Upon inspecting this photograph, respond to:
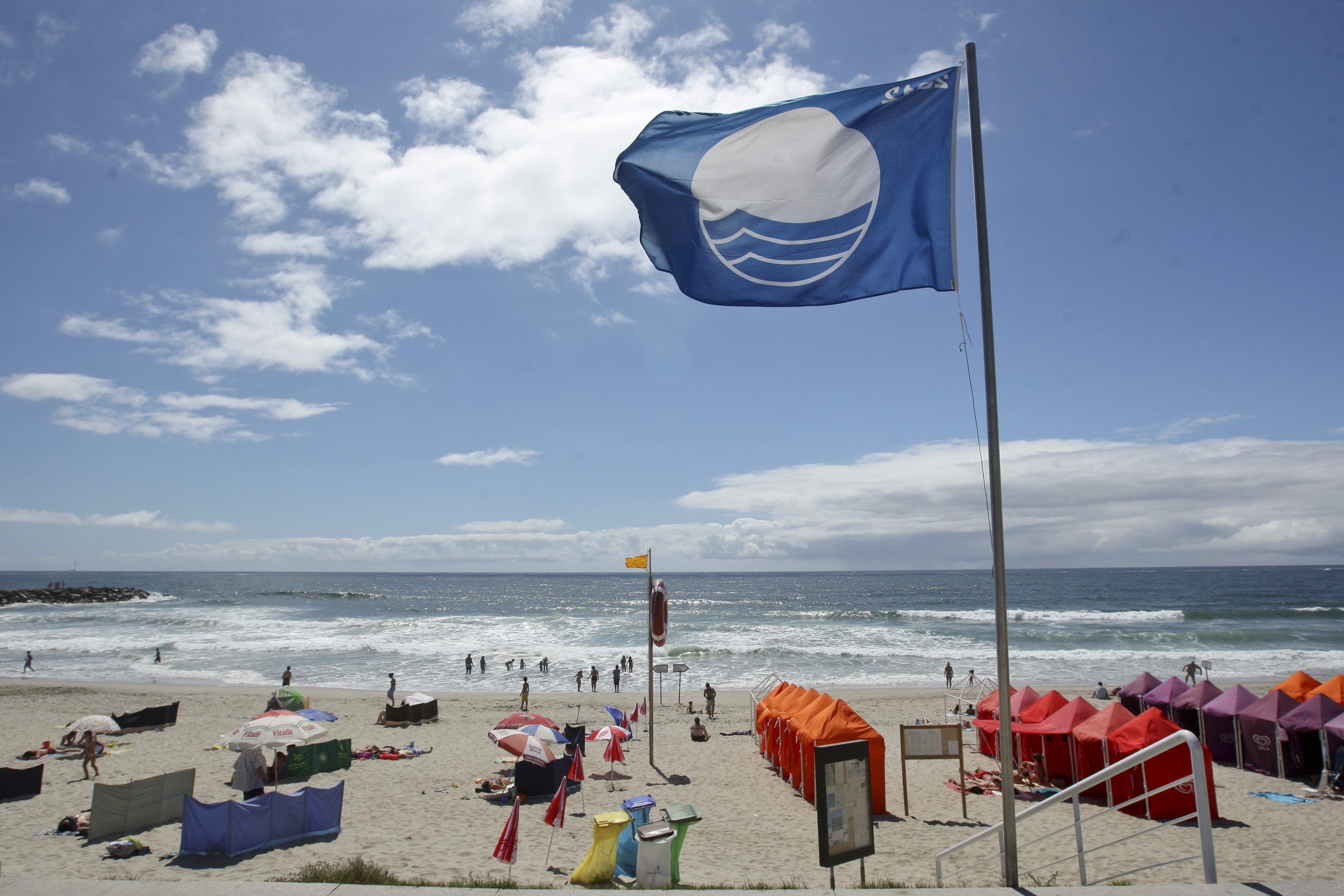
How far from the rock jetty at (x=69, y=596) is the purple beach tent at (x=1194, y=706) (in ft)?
350

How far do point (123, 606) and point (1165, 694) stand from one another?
318 feet

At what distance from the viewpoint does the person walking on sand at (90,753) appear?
16281 mm

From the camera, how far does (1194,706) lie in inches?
707

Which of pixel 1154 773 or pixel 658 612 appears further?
pixel 658 612

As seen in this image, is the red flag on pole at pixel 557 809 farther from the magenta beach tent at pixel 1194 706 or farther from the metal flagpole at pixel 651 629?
the magenta beach tent at pixel 1194 706

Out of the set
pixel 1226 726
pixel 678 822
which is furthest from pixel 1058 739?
pixel 678 822

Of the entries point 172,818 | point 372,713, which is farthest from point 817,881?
point 372,713

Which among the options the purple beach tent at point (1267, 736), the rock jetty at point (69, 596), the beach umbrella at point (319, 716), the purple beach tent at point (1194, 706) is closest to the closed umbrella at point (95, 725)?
the beach umbrella at point (319, 716)

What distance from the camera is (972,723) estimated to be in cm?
1700

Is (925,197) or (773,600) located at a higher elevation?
(925,197)

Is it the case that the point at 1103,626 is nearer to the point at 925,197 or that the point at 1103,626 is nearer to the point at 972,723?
the point at 972,723

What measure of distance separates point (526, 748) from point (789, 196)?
12936 mm

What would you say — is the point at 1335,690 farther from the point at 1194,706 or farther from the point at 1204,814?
the point at 1204,814

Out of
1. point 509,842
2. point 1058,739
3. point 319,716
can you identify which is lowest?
point 319,716
